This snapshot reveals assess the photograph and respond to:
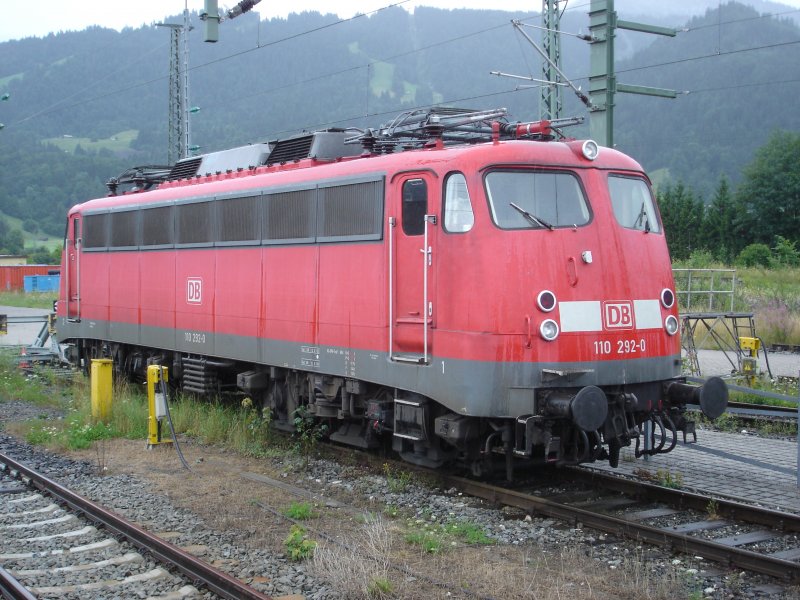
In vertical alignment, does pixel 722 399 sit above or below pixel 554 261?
below

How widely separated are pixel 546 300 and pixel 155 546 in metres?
3.96

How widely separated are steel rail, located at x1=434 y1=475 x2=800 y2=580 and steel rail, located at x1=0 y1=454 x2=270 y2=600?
3.16m

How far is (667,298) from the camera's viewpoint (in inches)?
359

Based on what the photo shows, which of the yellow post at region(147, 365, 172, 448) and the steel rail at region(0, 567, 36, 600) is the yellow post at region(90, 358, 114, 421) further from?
the steel rail at region(0, 567, 36, 600)

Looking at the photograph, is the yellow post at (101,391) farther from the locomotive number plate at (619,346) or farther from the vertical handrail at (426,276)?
the locomotive number plate at (619,346)

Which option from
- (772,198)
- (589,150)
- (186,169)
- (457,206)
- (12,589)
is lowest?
(12,589)

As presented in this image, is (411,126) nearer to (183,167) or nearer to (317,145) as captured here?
(317,145)

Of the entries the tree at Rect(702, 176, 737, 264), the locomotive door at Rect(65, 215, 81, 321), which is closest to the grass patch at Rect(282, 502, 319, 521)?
the locomotive door at Rect(65, 215, 81, 321)

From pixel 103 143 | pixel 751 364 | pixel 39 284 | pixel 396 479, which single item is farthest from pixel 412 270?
pixel 103 143

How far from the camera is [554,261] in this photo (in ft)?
27.5

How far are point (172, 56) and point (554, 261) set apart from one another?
26.0 m

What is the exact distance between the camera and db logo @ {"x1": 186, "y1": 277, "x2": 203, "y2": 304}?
13094 mm

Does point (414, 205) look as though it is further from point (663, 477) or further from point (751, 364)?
point (751, 364)

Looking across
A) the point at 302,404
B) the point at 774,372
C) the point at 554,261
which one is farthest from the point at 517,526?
the point at 774,372
